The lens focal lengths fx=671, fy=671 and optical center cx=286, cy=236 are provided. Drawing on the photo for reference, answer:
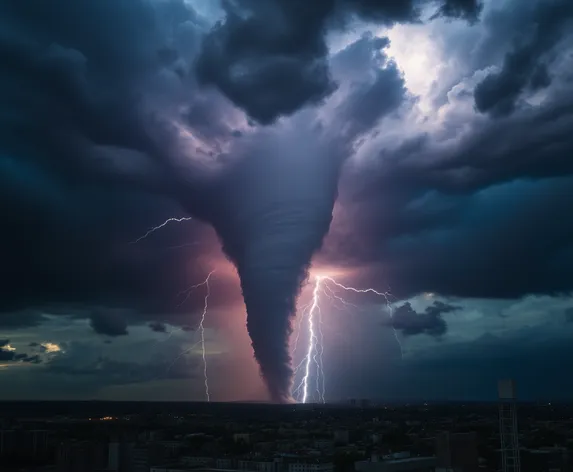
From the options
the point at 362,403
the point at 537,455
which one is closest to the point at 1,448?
the point at 537,455

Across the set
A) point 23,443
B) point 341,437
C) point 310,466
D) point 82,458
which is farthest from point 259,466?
point 23,443

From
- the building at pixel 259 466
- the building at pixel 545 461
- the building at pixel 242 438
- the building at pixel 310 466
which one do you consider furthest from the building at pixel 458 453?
the building at pixel 242 438

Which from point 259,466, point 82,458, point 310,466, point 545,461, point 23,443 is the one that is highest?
point 23,443

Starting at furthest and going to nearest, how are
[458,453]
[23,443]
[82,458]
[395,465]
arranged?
1. [23,443]
2. [458,453]
3. [82,458]
4. [395,465]

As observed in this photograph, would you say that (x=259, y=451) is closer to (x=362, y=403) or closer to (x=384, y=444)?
(x=384, y=444)

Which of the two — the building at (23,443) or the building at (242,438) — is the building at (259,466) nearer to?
the building at (23,443)

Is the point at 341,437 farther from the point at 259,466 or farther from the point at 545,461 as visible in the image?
the point at 545,461

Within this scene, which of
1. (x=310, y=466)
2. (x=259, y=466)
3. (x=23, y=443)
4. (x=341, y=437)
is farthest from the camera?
(x=341, y=437)

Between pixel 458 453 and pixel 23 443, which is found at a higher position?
pixel 23 443

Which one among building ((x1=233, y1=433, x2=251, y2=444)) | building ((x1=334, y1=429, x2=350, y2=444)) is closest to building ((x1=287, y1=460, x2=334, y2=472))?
building ((x1=334, y1=429, x2=350, y2=444))
